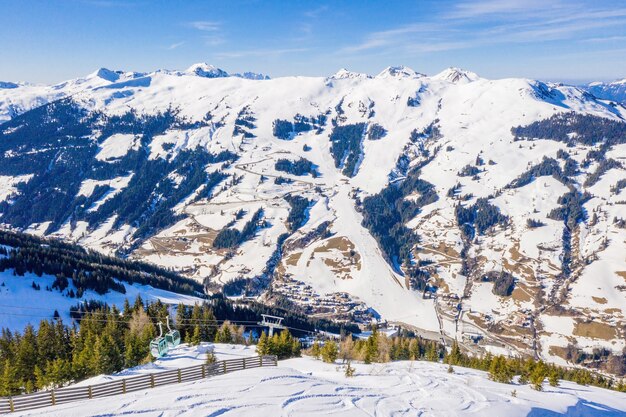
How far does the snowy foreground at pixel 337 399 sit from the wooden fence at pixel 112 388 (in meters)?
2.14

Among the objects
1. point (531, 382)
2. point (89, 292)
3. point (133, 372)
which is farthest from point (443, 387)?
point (89, 292)

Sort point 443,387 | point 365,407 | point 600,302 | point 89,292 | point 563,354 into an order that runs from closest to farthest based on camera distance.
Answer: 1. point 365,407
2. point 443,387
3. point 89,292
4. point 563,354
5. point 600,302

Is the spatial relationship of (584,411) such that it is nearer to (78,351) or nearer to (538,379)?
(538,379)

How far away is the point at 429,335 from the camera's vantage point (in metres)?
174

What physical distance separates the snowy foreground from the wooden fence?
7.03 feet

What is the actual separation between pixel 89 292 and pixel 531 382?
12629 cm

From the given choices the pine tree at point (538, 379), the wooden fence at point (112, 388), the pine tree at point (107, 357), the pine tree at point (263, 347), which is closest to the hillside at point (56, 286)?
the pine tree at point (107, 357)

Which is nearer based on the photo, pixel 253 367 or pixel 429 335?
pixel 253 367

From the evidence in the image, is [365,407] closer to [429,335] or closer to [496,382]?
[496,382]

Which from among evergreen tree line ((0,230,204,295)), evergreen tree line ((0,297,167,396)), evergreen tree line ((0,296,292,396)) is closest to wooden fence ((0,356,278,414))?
evergreen tree line ((0,296,292,396))

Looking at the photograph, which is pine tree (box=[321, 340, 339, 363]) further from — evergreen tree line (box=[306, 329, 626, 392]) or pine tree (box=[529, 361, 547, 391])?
pine tree (box=[529, 361, 547, 391])

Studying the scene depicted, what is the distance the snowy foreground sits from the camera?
3341 centimetres

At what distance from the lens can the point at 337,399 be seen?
37.8 metres

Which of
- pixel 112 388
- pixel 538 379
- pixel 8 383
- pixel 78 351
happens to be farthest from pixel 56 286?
pixel 538 379
